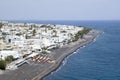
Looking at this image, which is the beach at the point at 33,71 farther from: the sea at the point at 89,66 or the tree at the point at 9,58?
the tree at the point at 9,58

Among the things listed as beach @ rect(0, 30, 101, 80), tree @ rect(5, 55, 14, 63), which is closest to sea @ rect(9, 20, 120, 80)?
beach @ rect(0, 30, 101, 80)

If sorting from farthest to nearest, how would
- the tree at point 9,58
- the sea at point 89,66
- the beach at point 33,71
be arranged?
the tree at point 9,58 → the sea at point 89,66 → the beach at point 33,71

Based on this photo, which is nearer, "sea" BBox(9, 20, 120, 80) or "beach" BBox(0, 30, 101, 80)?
"beach" BBox(0, 30, 101, 80)

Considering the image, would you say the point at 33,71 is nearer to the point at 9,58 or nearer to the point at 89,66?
the point at 9,58

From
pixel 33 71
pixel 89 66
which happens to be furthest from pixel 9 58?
pixel 89 66

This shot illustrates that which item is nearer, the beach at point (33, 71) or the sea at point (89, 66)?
the beach at point (33, 71)

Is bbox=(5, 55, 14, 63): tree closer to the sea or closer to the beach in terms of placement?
the beach

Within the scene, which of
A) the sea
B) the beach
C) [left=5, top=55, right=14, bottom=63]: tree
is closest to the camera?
the beach

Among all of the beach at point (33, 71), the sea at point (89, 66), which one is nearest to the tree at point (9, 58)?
the beach at point (33, 71)

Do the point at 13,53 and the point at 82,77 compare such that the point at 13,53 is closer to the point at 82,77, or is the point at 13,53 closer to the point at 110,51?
the point at 82,77

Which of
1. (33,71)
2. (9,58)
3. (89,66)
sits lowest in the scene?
(89,66)

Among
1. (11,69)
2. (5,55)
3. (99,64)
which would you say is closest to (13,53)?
(5,55)
